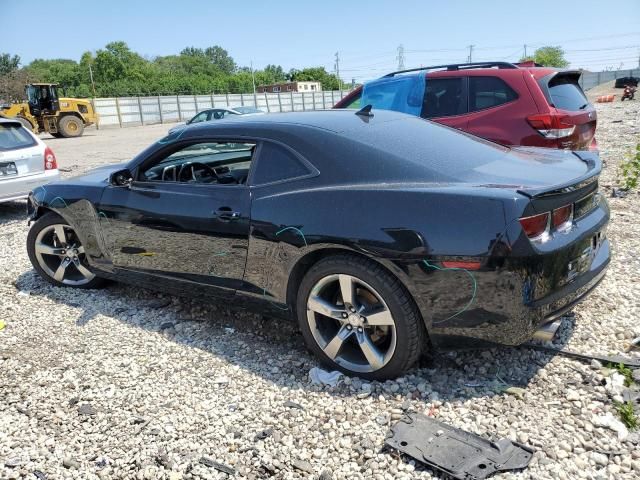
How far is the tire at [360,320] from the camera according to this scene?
277 centimetres

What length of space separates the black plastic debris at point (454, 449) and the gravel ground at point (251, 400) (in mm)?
55

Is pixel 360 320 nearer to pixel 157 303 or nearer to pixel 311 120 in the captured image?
pixel 311 120

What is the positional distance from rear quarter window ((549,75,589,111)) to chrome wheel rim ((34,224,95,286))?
15.6 feet

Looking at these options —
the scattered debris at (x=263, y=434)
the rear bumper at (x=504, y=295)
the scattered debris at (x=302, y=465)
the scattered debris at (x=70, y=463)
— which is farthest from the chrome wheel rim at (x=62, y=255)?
the rear bumper at (x=504, y=295)

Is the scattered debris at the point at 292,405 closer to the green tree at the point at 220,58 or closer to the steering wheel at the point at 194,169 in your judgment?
the steering wheel at the point at 194,169

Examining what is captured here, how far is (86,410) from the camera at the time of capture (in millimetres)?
2945

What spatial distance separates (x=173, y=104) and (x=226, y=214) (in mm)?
42920

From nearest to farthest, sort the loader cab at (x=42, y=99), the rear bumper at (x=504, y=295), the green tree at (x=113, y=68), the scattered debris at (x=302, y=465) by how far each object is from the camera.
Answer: the scattered debris at (x=302, y=465)
the rear bumper at (x=504, y=295)
the loader cab at (x=42, y=99)
the green tree at (x=113, y=68)

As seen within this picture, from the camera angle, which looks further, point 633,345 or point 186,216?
point 186,216

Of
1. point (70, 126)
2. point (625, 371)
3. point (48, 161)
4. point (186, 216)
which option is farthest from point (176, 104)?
point (625, 371)

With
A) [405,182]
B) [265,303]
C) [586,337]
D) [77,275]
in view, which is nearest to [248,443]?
[265,303]

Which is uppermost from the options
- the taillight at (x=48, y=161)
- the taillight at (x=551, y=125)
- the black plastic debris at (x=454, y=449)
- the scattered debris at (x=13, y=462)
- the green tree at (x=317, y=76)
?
the green tree at (x=317, y=76)

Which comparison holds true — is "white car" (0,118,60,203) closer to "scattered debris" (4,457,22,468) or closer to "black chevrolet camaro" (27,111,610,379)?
"black chevrolet camaro" (27,111,610,379)

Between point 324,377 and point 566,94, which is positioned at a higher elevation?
point 566,94
